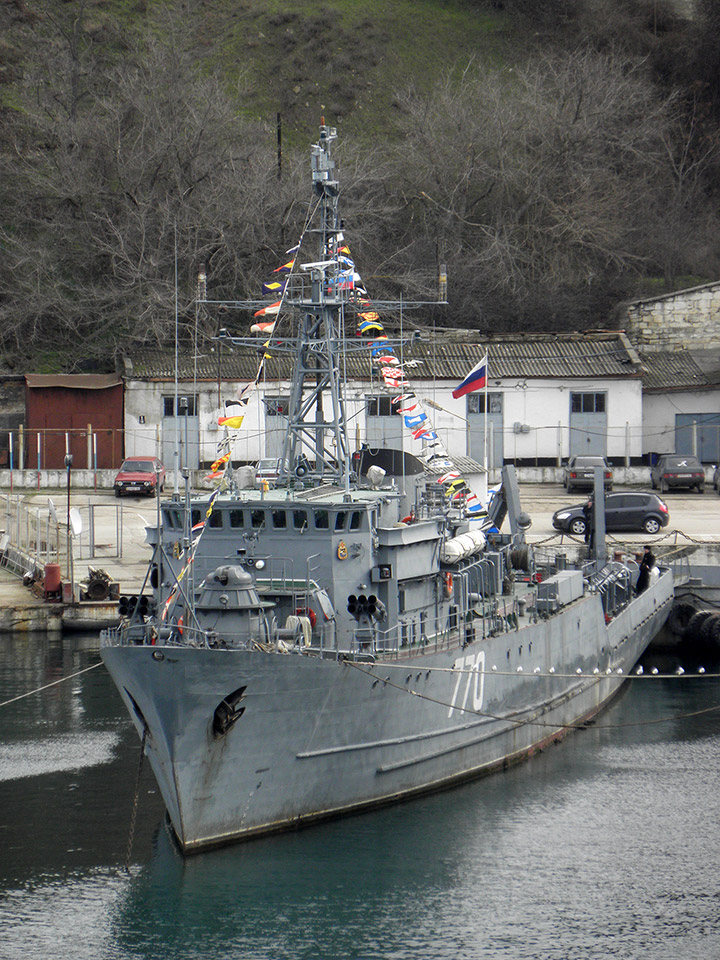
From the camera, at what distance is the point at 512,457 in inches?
2186

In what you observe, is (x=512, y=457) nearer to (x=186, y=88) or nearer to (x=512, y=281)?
(x=512, y=281)

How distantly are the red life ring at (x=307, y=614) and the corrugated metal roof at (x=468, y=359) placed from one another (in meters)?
32.9

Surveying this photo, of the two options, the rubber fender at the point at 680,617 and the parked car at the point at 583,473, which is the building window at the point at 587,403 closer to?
the parked car at the point at 583,473

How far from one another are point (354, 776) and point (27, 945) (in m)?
6.16

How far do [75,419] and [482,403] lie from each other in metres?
18.0

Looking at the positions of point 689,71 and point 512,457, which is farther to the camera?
point 689,71

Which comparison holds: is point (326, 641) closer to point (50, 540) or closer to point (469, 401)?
point (50, 540)

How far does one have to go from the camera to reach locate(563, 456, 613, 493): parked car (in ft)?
165

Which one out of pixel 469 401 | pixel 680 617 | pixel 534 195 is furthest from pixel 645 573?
pixel 534 195

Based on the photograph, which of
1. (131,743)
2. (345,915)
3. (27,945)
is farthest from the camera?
(131,743)

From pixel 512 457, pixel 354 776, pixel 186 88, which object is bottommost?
pixel 354 776

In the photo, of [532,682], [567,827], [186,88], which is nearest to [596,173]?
[186,88]

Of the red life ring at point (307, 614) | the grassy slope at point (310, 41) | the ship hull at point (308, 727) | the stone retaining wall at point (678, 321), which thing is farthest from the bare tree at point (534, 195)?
the red life ring at point (307, 614)

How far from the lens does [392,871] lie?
19406mm
